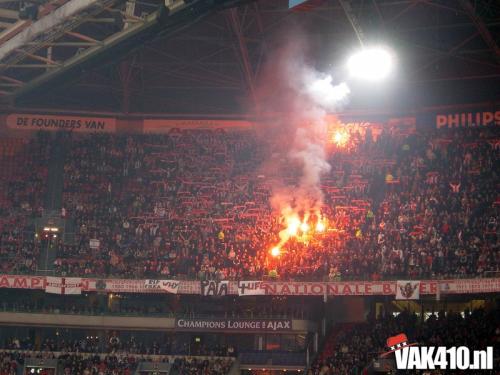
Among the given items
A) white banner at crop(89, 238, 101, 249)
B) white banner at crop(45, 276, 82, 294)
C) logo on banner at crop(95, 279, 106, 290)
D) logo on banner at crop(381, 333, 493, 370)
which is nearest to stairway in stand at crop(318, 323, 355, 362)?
logo on banner at crop(381, 333, 493, 370)

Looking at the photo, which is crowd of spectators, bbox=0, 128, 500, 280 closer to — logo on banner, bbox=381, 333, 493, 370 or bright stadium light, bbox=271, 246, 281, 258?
bright stadium light, bbox=271, 246, 281, 258

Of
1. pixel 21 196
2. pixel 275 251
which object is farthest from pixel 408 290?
pixel 21 196

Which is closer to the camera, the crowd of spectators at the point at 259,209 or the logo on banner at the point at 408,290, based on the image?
the logo on banner at the point at 408,290

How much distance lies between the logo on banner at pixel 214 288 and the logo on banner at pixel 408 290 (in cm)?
822

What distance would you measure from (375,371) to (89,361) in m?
14.7

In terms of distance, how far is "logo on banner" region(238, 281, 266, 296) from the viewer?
4009 cm

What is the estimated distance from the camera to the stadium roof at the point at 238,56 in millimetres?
37812

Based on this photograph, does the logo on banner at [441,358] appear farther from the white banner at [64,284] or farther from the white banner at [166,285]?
the white banner at [64,284]

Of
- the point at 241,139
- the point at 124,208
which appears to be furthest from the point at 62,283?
the point at 241,139

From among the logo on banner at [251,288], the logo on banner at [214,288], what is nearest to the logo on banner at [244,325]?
the logo on banner at [214,288]

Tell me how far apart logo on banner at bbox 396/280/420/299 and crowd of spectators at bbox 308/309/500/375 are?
1200mm

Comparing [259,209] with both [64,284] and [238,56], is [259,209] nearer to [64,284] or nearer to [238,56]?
[238,56]

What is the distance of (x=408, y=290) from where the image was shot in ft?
124

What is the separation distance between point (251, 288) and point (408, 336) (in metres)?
7.84
